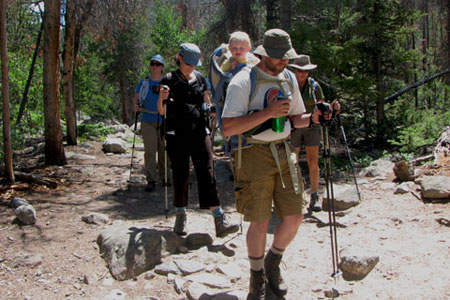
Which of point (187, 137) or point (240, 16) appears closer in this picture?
point (187, 137)

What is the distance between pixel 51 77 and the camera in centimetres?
862

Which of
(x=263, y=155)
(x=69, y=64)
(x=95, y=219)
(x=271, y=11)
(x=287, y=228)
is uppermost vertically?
(x=271, y=11)

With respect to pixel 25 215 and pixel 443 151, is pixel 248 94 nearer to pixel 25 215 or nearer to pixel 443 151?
pixel 25 215

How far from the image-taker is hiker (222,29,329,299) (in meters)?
3.15

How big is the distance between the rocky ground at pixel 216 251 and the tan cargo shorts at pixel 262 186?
92cm

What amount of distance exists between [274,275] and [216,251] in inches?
49.1

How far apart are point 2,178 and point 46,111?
6.97 feet

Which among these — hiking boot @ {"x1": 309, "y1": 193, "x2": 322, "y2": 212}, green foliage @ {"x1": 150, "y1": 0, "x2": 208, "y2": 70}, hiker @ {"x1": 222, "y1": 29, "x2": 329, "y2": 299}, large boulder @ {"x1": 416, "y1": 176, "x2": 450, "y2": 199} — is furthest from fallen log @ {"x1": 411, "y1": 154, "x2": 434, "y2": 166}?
green foliage @ {"x1": 150, "y1": 0, "x2": 208, "y2": 70}

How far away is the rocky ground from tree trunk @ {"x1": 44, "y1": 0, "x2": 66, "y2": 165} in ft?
7.05

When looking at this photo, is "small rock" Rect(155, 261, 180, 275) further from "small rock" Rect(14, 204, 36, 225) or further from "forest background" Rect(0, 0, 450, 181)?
"forest background" Rect(0, 0, 450, 181)

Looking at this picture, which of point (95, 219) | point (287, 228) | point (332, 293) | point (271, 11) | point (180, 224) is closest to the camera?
point (287, 228)

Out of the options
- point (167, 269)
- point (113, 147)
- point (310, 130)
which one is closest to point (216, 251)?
point (167, 269)

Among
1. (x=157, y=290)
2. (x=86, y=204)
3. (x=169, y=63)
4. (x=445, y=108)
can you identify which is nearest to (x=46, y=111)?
(x=86, y=204)

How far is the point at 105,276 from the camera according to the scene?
13.5 ft
